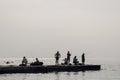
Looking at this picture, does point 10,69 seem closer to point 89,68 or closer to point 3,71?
point 3,71

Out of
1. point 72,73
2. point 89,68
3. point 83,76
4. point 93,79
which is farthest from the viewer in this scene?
point 89,68

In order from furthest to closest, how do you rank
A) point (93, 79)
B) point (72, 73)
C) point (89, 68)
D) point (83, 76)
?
1. point (89, 68)
2. point (72, 73)
3. point (83, 76)
4. point (93, 79)

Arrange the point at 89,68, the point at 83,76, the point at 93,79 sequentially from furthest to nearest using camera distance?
the point at 89,68 → the point at 83,76 → the point at 93,79

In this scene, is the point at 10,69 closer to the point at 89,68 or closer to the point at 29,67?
the point at 29,67

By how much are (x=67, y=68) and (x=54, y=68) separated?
197 cm

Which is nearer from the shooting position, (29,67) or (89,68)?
(29,67)

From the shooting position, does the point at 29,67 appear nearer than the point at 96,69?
Yes

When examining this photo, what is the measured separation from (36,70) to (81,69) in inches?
284

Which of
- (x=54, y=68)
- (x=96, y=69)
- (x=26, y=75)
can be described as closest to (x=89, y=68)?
(x=96, y=69)

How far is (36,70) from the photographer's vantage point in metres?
61.2

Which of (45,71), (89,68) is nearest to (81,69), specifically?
(89,68)

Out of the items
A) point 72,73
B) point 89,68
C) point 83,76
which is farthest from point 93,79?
point 89,68

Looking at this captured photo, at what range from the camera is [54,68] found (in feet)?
205

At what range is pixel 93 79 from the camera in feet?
175
